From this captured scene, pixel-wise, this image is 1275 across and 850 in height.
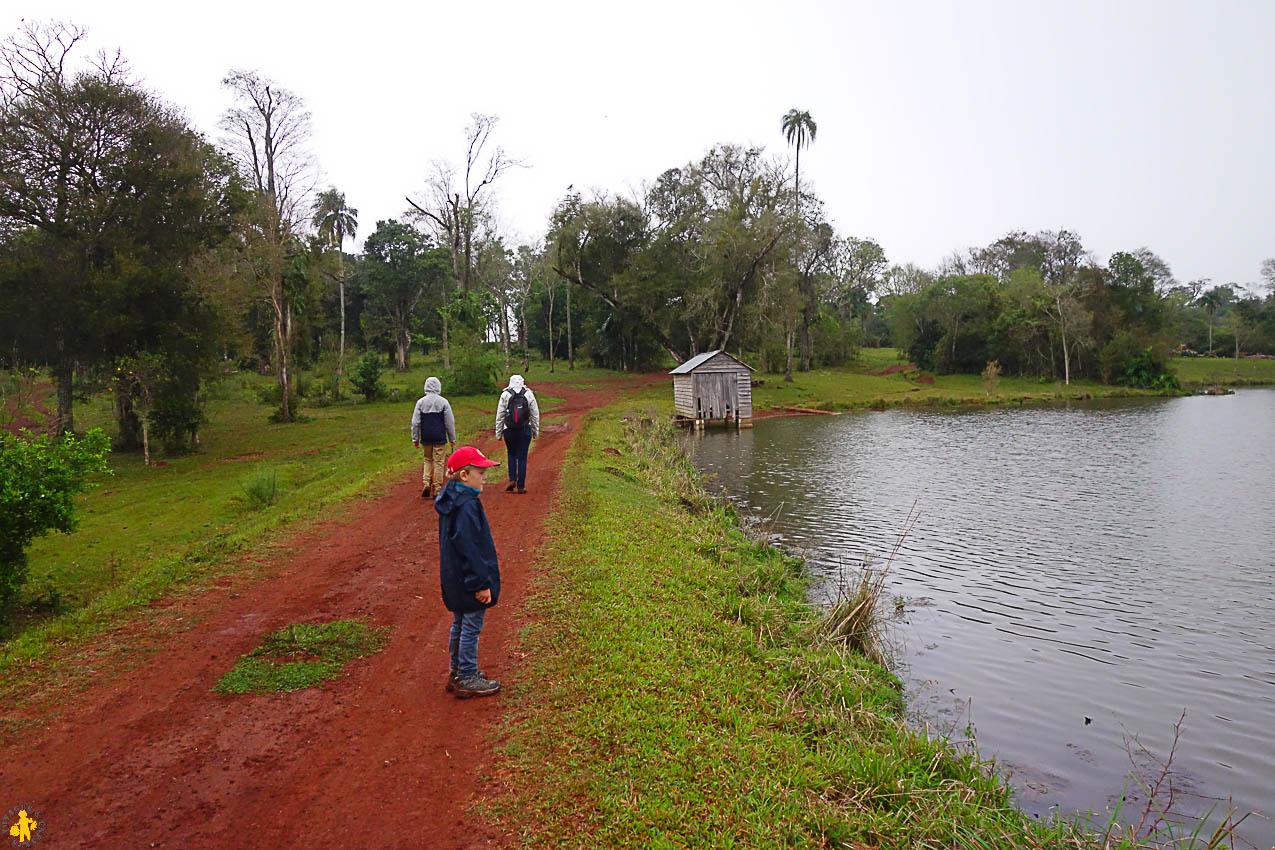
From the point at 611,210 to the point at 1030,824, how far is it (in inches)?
2003

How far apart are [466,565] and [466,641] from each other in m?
0.68

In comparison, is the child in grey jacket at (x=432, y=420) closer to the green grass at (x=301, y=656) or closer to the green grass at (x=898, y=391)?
the green grass at (x=301, y=656)

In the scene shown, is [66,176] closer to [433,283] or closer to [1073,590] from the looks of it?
[1073,590]

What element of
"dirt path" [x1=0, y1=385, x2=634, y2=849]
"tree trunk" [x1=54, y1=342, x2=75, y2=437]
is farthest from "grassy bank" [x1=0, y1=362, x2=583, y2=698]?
"tree trunk" [x1=54, y1=342, x2=75, y2=437]

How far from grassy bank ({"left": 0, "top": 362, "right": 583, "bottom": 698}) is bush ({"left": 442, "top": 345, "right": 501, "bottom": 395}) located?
10424 millimetres

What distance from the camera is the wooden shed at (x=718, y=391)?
37250mm

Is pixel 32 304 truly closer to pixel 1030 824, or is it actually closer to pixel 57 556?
pixel 57 556

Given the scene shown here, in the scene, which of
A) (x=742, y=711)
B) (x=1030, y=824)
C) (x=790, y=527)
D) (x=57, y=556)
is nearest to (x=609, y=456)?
(x=790, y=527)

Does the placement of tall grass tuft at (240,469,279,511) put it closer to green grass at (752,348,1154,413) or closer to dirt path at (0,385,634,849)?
dirt path at (0,385,634,849)

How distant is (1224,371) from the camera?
2584 inches

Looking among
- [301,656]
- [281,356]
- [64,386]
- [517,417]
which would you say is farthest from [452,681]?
[281,356]

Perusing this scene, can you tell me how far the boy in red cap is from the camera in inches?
230

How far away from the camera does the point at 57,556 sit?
38.9 feet

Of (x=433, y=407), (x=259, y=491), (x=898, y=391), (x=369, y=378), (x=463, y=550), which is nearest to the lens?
(x=463, y=550)
